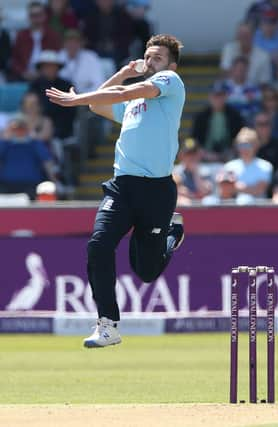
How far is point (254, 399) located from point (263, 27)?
10.4 m

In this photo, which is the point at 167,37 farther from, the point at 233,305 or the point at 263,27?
the point at 263,27

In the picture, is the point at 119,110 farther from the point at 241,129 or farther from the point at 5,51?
the point at 5,51

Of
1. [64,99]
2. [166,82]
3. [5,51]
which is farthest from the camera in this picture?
[5,51]

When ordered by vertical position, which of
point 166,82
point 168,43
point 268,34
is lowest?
point 166,82

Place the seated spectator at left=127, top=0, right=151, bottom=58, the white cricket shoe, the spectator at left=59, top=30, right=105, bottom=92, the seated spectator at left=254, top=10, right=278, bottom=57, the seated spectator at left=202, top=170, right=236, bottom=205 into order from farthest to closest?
the seated spectator at left=127, top=0, right=151, bottom=58 < the seated spectator at left=254, top=10, right=278, bottom=57 < the spectator at left=59, top=30, right=105, bottom=92 < the seated spectator at left=202, top=170, right=236, bottom=205 < the white cricket shoe

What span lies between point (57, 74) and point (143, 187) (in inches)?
369

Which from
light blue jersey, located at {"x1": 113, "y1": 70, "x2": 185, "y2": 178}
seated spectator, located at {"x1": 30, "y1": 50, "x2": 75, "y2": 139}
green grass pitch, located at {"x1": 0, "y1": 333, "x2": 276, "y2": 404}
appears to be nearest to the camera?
A: light blue jersey, located at {"x1": 113, "y1": 70, "x2": 185, "y2": 178}

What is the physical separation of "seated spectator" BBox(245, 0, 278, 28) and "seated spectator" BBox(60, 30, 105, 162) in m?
2.15

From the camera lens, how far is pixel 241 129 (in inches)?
651

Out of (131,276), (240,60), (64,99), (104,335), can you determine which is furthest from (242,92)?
(64,99)

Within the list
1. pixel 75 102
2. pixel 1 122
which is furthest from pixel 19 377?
pixel 1 122

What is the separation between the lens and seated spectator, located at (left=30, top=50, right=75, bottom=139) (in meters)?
17.3

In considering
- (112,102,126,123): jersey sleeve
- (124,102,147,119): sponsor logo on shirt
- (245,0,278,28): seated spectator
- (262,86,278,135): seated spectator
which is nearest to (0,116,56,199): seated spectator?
(262,86,278,135): seated spectator

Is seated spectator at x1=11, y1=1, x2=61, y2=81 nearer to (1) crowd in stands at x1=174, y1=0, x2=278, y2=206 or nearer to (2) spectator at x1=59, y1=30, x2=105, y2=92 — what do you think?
(2) spectator at x1=59, y1=30, x2=105, y2=92
